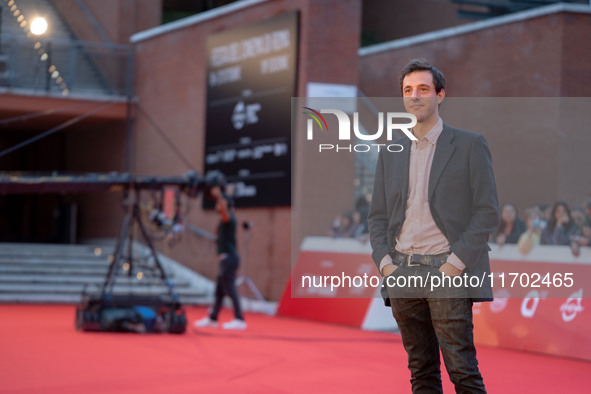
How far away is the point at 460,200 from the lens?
3396mm

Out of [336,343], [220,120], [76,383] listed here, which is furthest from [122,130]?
[76,383]

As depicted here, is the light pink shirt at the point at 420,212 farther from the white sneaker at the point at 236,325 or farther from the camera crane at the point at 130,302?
the white sneaker at the point at 236,325

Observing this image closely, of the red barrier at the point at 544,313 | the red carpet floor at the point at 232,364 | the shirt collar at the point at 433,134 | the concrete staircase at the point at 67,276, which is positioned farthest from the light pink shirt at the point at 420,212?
the concrete staircase at the point at 67,276

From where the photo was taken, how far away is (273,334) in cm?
988

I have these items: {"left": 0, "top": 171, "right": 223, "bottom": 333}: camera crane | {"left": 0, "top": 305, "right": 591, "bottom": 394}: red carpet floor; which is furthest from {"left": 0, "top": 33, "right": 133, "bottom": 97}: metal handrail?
{"left": 0, "top": 171, "right": 223, "bottom": 333}: camera crane

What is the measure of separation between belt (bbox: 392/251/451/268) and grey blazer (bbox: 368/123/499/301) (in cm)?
6

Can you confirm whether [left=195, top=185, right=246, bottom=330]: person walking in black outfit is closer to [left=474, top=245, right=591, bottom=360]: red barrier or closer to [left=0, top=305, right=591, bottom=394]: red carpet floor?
[left=0, top=305, right=591, bottom=394]: red carpet floor

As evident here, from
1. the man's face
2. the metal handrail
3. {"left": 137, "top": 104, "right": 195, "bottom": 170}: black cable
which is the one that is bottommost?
the man's face

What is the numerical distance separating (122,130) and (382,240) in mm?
14539

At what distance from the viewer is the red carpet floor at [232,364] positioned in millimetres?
5918

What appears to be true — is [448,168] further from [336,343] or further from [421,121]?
[336,343]

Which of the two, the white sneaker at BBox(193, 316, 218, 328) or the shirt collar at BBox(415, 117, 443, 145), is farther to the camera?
the white sneaker at BBox(193, 316, 218, 328)

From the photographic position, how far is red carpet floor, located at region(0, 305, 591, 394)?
233 inches

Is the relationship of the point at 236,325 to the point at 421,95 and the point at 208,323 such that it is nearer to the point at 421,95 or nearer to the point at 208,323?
the point at 208,323
